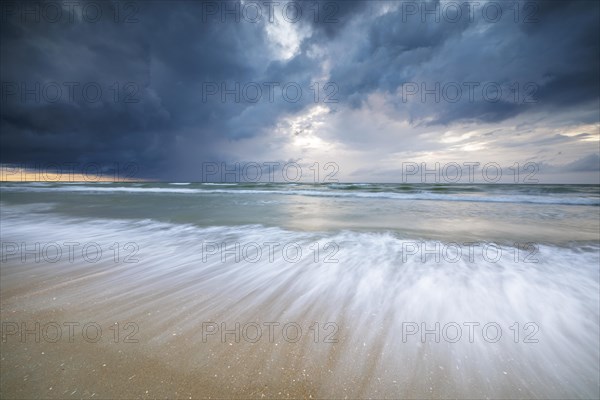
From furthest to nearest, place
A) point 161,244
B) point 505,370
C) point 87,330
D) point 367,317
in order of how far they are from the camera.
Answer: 1. point 161,244
2. point 367,317
3. point 87,330
4. point 505,370

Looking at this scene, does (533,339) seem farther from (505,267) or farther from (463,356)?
(505,267)

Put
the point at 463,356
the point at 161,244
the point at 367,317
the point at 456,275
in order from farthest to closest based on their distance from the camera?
the point at 161,244 < the point at 456,275 < the point at 367,317 < the point at 463,356

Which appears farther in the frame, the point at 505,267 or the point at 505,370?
the point at 505,267

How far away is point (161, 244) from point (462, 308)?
4.79 metres

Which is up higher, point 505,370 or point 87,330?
point 87,330

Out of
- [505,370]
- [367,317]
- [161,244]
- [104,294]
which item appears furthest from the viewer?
[161,244]

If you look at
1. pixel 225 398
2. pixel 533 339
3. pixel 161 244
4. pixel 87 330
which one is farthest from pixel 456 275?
pixel 161 244

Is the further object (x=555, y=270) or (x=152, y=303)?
(x=555, y=270)

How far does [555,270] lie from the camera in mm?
3428

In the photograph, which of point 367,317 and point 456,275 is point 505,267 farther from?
point 367,317

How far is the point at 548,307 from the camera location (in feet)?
8.05

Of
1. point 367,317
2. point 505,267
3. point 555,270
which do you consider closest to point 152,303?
point 367,317

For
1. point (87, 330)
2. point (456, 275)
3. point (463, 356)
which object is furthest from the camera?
point (456, 275)

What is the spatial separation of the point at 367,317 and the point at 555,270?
3.27 meters
